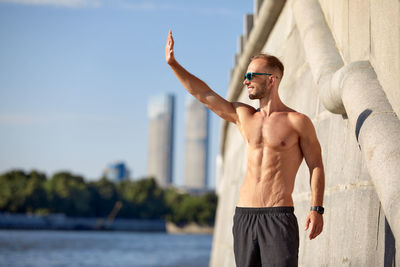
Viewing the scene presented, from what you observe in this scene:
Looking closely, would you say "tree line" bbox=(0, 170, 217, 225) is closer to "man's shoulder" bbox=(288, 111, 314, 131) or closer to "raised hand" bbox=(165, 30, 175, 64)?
"raised hand" bbox=(165, 30, 175, 64)

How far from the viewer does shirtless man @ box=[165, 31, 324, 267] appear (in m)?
3.79

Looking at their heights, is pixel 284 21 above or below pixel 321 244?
above

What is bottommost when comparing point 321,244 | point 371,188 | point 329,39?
point 321,244

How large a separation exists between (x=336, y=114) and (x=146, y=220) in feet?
437

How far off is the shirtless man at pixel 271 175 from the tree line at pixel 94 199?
11126cm

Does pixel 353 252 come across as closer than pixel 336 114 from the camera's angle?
Yes

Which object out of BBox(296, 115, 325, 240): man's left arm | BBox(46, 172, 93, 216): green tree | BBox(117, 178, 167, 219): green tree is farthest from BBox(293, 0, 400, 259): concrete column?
BBox(117, 178, 167, 219): green tree

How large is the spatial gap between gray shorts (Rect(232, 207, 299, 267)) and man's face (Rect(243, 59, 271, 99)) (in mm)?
745

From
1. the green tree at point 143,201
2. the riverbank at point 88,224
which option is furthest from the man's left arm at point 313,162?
the green tree at point 143,201

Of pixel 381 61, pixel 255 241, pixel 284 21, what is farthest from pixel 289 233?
pixel 284 21

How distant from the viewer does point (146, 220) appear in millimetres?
136750

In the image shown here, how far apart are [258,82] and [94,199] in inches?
5084

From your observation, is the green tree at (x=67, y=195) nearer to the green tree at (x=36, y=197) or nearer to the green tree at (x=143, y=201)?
the green tree at (x=36, y=197)

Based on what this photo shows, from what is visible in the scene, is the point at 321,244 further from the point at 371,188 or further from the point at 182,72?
the point at 182,72
